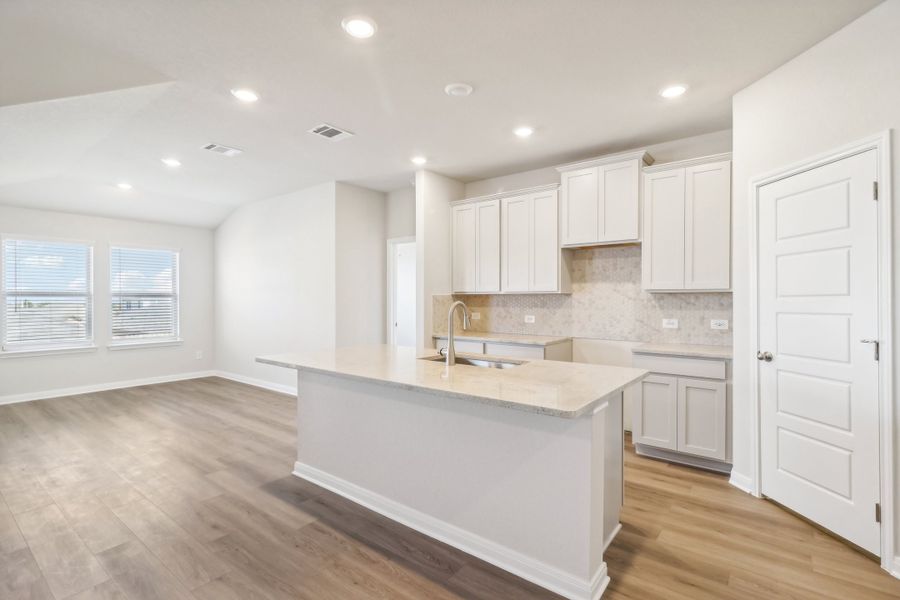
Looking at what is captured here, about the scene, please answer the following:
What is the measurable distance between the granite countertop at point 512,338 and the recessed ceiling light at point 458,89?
2161mm

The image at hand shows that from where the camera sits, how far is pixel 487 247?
4840 millimetres

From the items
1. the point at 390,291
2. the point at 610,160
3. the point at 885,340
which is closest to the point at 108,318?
the point at 390,291

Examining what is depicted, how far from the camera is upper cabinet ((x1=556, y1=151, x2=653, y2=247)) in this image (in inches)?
151

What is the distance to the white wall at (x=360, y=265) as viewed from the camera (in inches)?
214

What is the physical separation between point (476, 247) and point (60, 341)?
5.78m

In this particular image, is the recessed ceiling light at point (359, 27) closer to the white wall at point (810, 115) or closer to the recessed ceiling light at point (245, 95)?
the recessed ceiling light at point (245, 95)

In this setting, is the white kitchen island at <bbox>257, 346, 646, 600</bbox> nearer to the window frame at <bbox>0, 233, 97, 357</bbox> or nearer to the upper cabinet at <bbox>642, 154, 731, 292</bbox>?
the upper cabinet at <bbox>642, 154, 731, 292</bbox>

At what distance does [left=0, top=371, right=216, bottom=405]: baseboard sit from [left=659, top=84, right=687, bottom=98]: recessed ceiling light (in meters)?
7.43

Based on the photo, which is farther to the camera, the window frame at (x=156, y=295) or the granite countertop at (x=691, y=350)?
the window frame at (x=156, y=295)

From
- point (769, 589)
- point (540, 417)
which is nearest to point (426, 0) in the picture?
point (540, 417)

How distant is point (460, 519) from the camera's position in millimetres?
2275

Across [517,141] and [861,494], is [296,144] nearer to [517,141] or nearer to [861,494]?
[517,141]

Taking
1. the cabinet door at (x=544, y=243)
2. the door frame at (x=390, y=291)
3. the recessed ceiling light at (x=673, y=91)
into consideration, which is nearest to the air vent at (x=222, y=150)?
the door frame at (x=390, y=291)

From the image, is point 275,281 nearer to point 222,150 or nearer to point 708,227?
point 222,150
